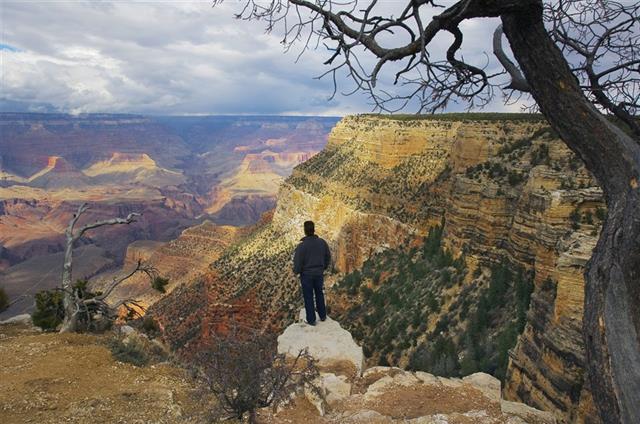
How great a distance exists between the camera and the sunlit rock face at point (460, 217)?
10.9 meters

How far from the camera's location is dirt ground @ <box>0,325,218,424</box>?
6012mm

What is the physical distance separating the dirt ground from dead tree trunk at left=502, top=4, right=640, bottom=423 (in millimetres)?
4461

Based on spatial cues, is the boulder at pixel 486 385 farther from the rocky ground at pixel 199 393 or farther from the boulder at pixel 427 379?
the boulder at pixel 427 379

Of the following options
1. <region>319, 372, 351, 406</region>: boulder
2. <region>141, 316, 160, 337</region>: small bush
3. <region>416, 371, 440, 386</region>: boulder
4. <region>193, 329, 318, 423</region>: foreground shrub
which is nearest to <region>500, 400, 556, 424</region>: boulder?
<region>416, 371, 440, 386</region>: boulder

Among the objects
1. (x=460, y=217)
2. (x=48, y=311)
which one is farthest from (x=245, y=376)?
(x=460, y=217)

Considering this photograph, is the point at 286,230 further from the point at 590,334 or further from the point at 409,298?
the point at 590,334

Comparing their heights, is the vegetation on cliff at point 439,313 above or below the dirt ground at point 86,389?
below

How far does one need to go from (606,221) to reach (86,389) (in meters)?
6.94

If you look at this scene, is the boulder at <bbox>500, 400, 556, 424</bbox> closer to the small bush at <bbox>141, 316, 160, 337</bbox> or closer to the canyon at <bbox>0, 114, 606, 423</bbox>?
the canyon at <bbox>0, 114, 606, 423</bbox>

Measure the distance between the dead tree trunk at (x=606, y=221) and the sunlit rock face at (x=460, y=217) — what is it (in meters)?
7.11

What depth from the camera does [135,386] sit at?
706 cm

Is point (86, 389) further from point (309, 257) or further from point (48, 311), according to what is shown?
point (48, 311)

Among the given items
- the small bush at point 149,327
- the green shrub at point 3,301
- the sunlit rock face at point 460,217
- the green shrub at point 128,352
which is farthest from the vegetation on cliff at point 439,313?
the green shrub at point 3,301

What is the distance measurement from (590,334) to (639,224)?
85 cm
